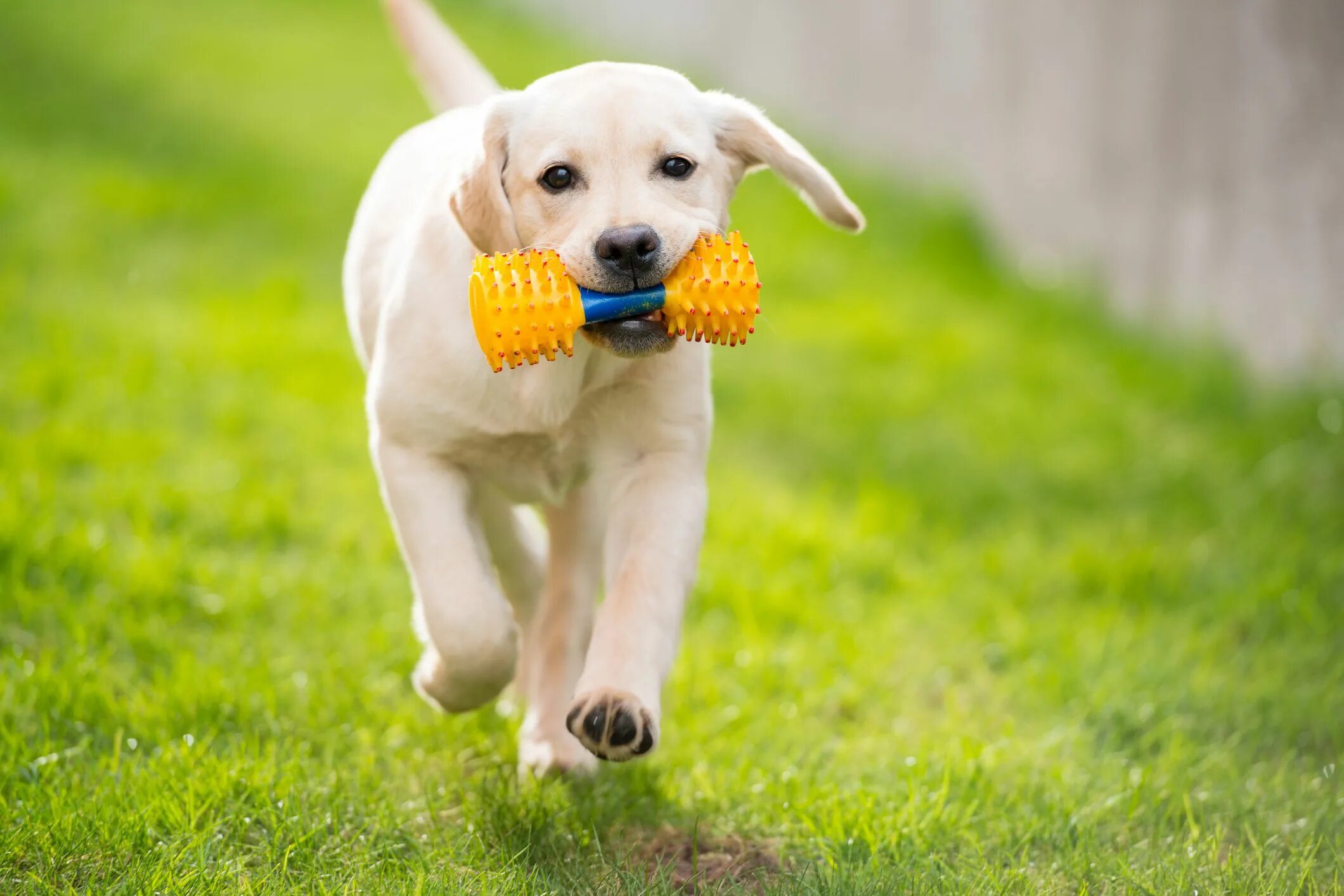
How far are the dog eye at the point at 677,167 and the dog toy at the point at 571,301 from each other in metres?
0.18

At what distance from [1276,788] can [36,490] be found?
142 inches

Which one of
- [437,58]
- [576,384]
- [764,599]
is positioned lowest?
[764,599]

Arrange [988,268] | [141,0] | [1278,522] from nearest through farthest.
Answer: [1278,522] < [988,268] < [141,0]

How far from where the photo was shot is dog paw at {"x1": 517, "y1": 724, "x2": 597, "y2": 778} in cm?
344

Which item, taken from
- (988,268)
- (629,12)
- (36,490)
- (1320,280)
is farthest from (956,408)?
(629,12)

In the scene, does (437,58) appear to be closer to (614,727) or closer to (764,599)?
(764,599)

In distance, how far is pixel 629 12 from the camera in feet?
50.0

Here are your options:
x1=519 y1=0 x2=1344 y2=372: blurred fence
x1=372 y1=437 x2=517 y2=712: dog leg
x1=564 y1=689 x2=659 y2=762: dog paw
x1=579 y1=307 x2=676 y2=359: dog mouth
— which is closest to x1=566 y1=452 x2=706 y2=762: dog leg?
x1=564 y1=689 x2=659 y2=762: dog paw

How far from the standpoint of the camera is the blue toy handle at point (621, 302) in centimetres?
288

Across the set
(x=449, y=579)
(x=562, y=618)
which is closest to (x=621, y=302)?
(x=449, y=579)

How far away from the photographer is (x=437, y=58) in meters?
4.40

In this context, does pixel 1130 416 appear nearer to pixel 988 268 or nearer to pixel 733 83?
pixel 988 268

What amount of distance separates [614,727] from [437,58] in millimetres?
2392

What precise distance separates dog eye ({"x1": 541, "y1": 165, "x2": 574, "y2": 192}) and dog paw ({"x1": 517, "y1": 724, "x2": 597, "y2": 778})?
1.25 metres
